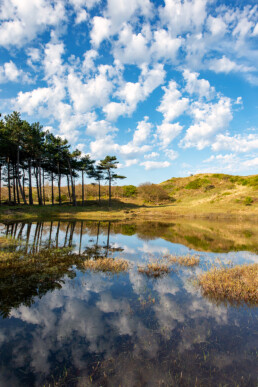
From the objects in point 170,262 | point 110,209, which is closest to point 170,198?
point 110,209

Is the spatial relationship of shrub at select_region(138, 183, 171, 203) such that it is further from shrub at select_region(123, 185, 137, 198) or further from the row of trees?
the row of trees

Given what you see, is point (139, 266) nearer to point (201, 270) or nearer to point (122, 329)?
point (201, 270)

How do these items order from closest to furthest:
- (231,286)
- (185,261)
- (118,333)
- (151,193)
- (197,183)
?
(118,333)
(231,286)
(185,261)
(151,193)
(197,183)

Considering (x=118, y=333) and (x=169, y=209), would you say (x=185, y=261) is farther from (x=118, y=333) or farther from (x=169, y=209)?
(x=169, y=209)

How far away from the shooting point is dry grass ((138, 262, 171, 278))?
10117 mm

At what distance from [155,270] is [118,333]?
5453mm

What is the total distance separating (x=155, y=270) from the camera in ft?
34.5

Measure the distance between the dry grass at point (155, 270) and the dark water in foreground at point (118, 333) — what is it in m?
0.54

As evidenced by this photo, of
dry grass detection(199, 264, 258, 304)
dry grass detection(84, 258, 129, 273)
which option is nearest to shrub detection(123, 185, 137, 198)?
dry grass detection(84, 258, 129, 273)

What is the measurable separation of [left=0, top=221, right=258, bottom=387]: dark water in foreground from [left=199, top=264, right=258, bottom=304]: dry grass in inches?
21.2

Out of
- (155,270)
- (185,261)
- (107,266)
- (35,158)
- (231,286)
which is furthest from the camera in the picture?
(35,158)

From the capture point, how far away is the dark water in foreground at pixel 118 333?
402 cm

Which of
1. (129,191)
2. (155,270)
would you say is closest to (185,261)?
(155,270)

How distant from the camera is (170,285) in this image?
8734 mm
